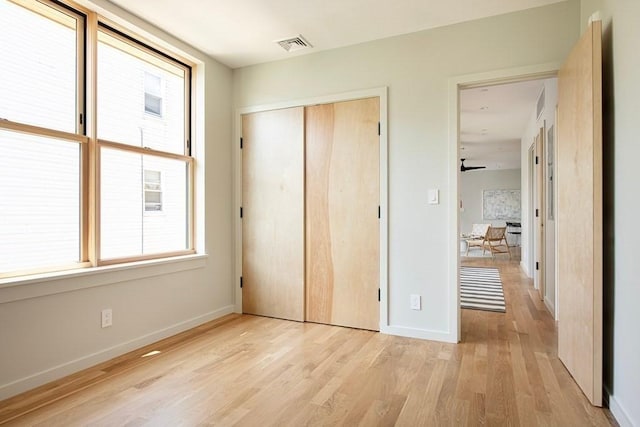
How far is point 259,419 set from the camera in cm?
186

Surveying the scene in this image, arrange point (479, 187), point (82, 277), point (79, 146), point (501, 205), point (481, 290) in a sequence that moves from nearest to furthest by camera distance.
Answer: point (82, 277) → point (79, 146) → point (481, 290) → point (501, 205) → point (479, 187)

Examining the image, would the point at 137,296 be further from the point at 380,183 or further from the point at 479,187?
the point at 479,187

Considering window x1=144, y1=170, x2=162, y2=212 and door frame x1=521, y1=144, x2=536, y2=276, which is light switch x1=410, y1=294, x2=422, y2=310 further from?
door frame x1=521, y1=144, x2=536, y2=276

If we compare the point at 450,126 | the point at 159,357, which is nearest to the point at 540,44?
the point at 450,126

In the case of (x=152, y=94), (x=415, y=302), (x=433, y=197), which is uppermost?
(x=152, y=94)

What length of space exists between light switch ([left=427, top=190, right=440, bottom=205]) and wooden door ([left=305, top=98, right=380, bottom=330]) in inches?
17.7

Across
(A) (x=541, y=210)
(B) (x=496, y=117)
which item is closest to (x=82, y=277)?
(A) (x=541, y=210)

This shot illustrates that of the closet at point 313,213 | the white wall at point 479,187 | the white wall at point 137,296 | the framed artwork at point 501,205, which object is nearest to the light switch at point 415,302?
the closet at point 313,213

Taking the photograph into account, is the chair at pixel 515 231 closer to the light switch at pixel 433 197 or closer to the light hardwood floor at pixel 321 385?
the light hardwood floor at pixel 321 385

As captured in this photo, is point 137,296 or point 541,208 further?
point 541,208

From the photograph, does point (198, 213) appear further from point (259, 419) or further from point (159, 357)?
point (259, 419)

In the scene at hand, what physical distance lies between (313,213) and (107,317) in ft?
6.11

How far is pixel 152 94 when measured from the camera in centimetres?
321

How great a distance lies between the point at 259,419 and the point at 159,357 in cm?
120
